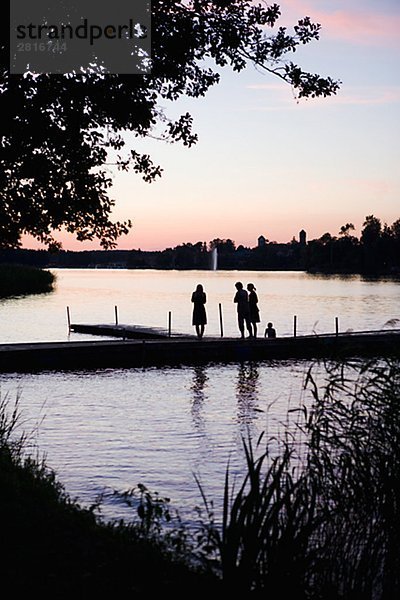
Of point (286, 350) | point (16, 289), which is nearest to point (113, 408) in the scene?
point (286, 350)

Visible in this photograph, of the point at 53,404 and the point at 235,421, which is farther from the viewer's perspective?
the point at 53,404

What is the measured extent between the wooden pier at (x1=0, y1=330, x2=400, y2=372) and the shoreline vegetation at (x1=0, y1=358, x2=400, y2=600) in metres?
19.1

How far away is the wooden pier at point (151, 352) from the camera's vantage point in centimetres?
3034

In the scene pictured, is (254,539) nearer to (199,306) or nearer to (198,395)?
(198,395)

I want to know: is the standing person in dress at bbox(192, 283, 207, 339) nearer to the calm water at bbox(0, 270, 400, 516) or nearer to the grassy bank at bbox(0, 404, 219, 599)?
the calm water at bbox(0, 270, 400, 516)

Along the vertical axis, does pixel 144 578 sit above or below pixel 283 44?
below

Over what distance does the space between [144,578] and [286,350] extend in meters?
27.6

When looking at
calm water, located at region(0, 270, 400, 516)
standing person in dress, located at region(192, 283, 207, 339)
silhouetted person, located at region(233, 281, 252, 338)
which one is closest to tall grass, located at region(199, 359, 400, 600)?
calm water, located at region(0, 270, 400, 516)

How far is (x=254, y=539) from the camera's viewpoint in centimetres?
697

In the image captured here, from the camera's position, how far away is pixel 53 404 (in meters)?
23.9

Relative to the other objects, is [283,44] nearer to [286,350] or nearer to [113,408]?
[113,408]

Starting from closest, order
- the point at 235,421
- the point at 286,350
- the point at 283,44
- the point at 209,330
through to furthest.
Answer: the point at 283,44 → the point at 235,421 → the point at 286,350 → the point at 209,330

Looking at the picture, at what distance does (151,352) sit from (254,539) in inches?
1020

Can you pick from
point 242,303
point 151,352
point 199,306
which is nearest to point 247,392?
point 151,352
